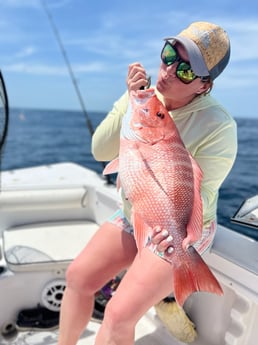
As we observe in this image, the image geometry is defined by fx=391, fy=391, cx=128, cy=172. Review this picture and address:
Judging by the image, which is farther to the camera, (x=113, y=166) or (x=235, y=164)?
(x=235, y=164)

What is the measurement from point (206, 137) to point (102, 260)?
810mm

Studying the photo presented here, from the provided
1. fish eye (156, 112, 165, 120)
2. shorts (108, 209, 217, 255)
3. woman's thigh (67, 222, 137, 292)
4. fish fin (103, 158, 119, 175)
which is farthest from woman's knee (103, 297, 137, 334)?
fish eye (156, 112, 165, 120)

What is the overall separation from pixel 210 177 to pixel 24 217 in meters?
2.01

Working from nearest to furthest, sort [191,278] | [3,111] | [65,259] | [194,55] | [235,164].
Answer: [191,278], [194,55], [3,111], [65,259], [235,164]

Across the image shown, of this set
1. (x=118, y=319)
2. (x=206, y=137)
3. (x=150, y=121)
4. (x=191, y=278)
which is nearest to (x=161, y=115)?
(x=150, y=121)

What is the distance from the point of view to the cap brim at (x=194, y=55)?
64.4 inches

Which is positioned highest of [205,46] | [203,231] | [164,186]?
[205,46]

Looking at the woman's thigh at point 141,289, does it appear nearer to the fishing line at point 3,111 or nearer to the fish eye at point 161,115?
the fish eye at point 161,115

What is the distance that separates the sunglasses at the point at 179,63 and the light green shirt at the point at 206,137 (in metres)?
0.19

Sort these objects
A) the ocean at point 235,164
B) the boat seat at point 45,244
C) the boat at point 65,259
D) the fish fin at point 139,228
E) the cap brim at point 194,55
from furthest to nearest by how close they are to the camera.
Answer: the ocean at point 235,164, the boat seat at point 45,244, the boat at point 65,259, the cap brim at point 194,55, the fish fin at point 139,228

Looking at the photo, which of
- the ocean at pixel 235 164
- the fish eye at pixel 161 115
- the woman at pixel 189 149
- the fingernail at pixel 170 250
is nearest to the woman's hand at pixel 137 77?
the woman at pixel 189 149

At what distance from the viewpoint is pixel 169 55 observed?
67.4 inches

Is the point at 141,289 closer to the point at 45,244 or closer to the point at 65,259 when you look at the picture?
the point at 65,259

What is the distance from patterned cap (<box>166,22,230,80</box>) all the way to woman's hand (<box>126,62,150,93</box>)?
0.58 feet
